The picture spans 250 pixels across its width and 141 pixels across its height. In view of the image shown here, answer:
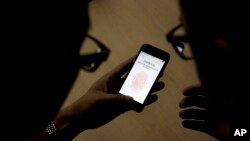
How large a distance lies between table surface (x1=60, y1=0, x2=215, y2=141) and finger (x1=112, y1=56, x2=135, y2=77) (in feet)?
0.13

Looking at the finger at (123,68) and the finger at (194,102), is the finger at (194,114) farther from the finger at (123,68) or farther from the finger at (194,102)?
the finger at (123,68)

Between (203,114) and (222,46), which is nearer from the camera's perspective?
(222,46)

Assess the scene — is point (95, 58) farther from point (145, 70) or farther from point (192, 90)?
point (192, 90)

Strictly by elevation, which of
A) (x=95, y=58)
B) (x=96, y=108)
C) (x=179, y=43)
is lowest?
(x=96, y=108)

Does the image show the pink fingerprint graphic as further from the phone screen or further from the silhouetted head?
the silhouetted head

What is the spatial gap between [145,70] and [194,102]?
157 millimetres

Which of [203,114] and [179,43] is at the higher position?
[179,43]

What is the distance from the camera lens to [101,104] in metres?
0.87

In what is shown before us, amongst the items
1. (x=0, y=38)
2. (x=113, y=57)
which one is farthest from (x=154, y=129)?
(x=0, y=38)

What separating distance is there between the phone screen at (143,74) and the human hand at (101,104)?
19 millimetres

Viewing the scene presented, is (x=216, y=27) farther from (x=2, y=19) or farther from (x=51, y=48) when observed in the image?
(x=2, y=19)

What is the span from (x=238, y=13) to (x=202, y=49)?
129mm

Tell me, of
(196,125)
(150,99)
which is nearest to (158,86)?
(150,99)

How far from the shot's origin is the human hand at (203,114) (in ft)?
2.69
